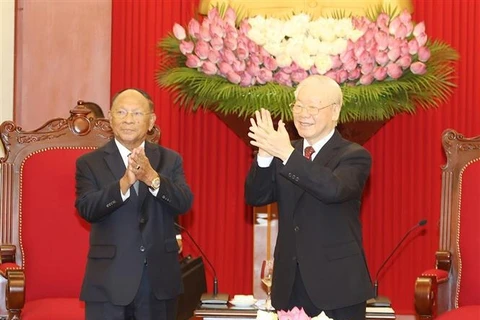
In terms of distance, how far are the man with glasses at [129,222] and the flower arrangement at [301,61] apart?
0.52m

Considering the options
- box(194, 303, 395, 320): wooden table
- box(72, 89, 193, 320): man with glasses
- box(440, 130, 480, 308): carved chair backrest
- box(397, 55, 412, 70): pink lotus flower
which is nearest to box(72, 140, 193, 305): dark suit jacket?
box(72, 89, 193, 320): man with glasses

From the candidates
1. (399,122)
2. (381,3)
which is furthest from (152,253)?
(399,122)

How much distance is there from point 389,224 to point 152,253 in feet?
7.05

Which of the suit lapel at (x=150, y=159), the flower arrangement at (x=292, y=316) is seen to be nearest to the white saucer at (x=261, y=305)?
the suit lapel at (x=150, y=159)

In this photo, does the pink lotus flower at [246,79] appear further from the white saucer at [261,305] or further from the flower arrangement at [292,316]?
the flower arrangement at [292,316]

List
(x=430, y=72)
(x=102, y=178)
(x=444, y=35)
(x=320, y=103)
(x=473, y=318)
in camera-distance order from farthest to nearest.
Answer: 1. (x=444, y=35)
2. (x=430, y=72)
3. (x=473, y=318)
4. (x=102, y=178)
5. (x=320, y=103)

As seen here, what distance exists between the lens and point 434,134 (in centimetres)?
481

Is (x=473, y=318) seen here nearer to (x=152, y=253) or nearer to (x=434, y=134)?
(x=152, y=253)

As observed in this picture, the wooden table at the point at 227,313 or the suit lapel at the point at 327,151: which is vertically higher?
the suit lapel at the point at 327,151

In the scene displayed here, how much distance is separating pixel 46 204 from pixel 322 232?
1438 millimetres

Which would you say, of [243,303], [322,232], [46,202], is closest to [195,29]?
[46,202]

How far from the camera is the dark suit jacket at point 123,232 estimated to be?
116 inches

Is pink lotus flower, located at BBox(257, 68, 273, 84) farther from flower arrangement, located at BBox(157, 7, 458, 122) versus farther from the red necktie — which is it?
the red necktie

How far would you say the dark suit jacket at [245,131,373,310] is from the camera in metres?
2.81
